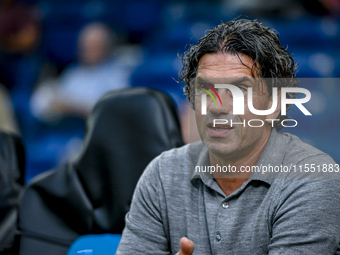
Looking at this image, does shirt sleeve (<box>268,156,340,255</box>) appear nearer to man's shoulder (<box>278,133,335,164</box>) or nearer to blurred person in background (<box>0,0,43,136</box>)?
man's shoulder (<box>278,133,335,164</box>)

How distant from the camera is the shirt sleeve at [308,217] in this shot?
67 cm

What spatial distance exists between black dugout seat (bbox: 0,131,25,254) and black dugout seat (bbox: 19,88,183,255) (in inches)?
4.3

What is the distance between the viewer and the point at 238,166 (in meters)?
0.84

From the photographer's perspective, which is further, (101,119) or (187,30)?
(187,30)

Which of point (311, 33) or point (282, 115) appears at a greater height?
point (311, 33)

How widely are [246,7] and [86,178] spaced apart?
1414 millimetres

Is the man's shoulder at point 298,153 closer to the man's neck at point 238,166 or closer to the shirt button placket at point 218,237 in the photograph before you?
the man's neck at point 238,166

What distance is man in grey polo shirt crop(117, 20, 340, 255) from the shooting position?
698 mm

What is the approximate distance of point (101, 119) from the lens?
105 cm

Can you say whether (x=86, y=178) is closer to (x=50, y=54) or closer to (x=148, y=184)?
(x=148, y=184)

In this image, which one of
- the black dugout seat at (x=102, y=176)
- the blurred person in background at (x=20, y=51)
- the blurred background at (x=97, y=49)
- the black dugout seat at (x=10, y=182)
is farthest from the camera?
the blurred person in background at (x=20, y=51)

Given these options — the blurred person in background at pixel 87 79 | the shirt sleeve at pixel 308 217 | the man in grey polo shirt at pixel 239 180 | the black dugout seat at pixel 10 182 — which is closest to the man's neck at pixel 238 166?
the man in grey polo shirt at pixel 239 180

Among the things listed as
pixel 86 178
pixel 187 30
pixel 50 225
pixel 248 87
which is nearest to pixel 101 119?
pixel 86 178

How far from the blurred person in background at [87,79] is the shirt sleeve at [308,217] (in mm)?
1405
